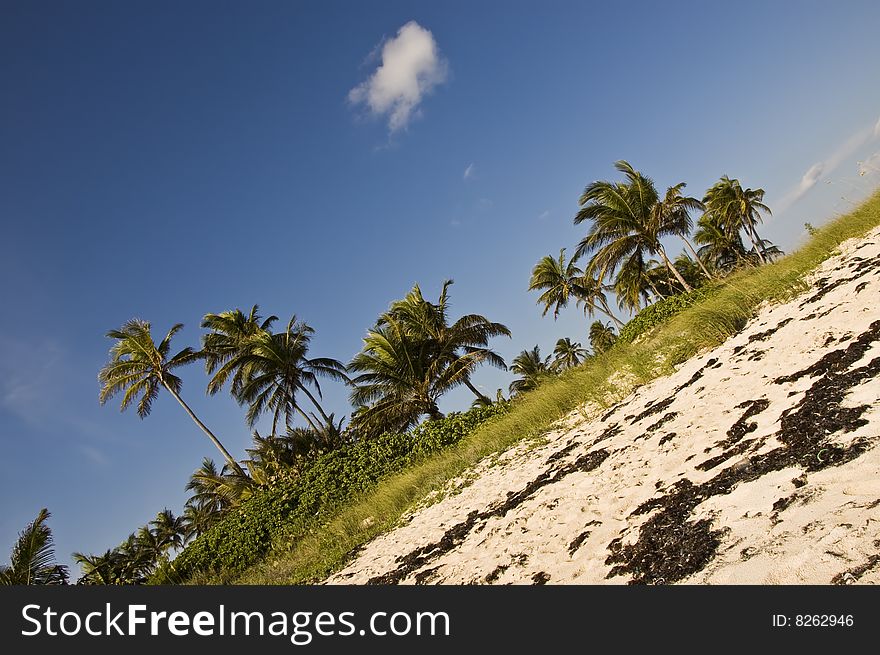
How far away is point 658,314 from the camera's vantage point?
50.6 feet

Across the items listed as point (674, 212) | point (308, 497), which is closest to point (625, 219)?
point (674, 212)

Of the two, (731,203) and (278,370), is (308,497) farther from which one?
(731,203)

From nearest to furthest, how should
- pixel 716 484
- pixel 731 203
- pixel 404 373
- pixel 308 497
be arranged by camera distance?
1. pixel 716 484
2. pixel 308 497
3. pixel 404 373
4. pixel 731 203

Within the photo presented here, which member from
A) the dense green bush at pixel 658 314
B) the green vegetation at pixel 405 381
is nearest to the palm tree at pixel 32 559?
the green vegetation at pixel 405 381

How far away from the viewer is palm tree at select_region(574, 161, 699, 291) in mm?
22672

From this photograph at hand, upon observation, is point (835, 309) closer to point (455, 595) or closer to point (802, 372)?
point (802, 372)

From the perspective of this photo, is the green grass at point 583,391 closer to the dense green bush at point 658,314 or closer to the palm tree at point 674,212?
the dense green bush at point 658,314

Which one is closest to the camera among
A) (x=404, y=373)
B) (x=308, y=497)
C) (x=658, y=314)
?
(x=308, y=497)

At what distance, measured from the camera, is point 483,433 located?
11.9 meters

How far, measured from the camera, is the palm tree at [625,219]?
22672mm

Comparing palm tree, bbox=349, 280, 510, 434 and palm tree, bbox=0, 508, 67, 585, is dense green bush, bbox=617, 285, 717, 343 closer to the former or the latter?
palm tree, bbox=349, 280, 510, 434

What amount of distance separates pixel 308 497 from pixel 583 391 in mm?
8547

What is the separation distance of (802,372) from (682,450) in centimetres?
146

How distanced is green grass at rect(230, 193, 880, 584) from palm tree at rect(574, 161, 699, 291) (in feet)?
35.3
